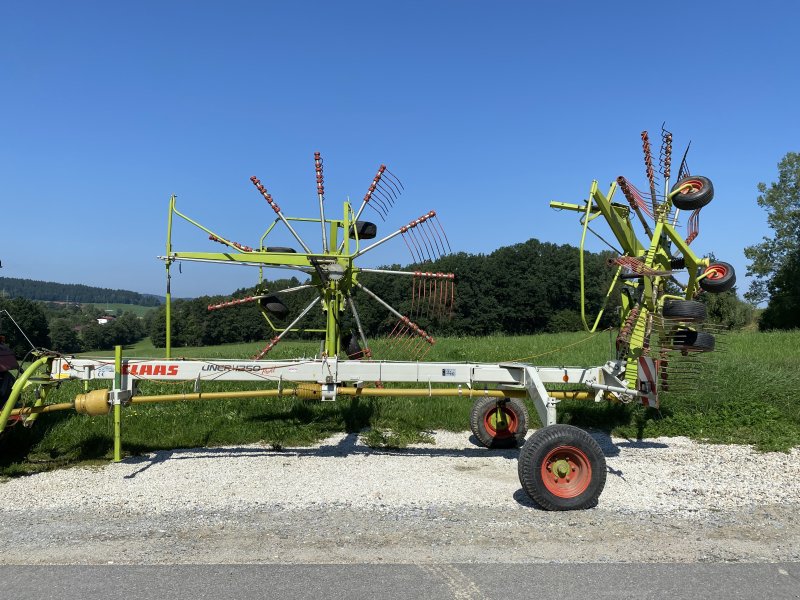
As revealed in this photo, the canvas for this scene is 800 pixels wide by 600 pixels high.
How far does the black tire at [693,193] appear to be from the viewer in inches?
282

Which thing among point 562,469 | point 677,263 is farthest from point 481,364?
point 677,263

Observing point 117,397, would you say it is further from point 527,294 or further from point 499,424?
point 527,294

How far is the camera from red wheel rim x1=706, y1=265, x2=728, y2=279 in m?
7.19

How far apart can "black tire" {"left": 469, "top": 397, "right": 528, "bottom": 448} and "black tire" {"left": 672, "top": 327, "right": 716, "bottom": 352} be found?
2198 mm

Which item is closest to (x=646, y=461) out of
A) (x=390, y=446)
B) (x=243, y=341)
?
(x=390, y=446)

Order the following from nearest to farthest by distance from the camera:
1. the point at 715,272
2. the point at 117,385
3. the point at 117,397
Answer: the point at 117,397 → the point at 117,385 → the point at 715,272

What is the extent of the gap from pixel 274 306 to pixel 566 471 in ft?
14.6

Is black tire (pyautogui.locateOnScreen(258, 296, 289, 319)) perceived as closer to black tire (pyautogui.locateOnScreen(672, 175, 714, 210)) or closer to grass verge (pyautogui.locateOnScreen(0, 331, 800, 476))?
grass verge (pyautogui.locateOnScreen(0, 331, 800, 476))

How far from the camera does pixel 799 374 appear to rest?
10.6 m

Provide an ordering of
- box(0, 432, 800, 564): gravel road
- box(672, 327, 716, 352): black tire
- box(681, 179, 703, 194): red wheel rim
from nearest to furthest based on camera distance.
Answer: box(0, 432, 800, 564): gravel road → box(672, 327, 716, 352): black tire → box(681, 179, 703, 194): red wheel rim

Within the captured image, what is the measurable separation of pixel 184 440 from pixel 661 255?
6.58 metres

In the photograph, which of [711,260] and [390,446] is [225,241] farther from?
[711,260]

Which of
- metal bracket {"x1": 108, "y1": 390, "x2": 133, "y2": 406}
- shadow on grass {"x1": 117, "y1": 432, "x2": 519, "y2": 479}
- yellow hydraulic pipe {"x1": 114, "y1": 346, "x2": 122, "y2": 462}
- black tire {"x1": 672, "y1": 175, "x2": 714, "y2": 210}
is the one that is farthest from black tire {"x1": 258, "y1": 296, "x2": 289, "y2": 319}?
black tire {"x1": 672, "y1": 175, "x2": 714, "y2": 210}

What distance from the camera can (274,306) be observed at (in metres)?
8.20
